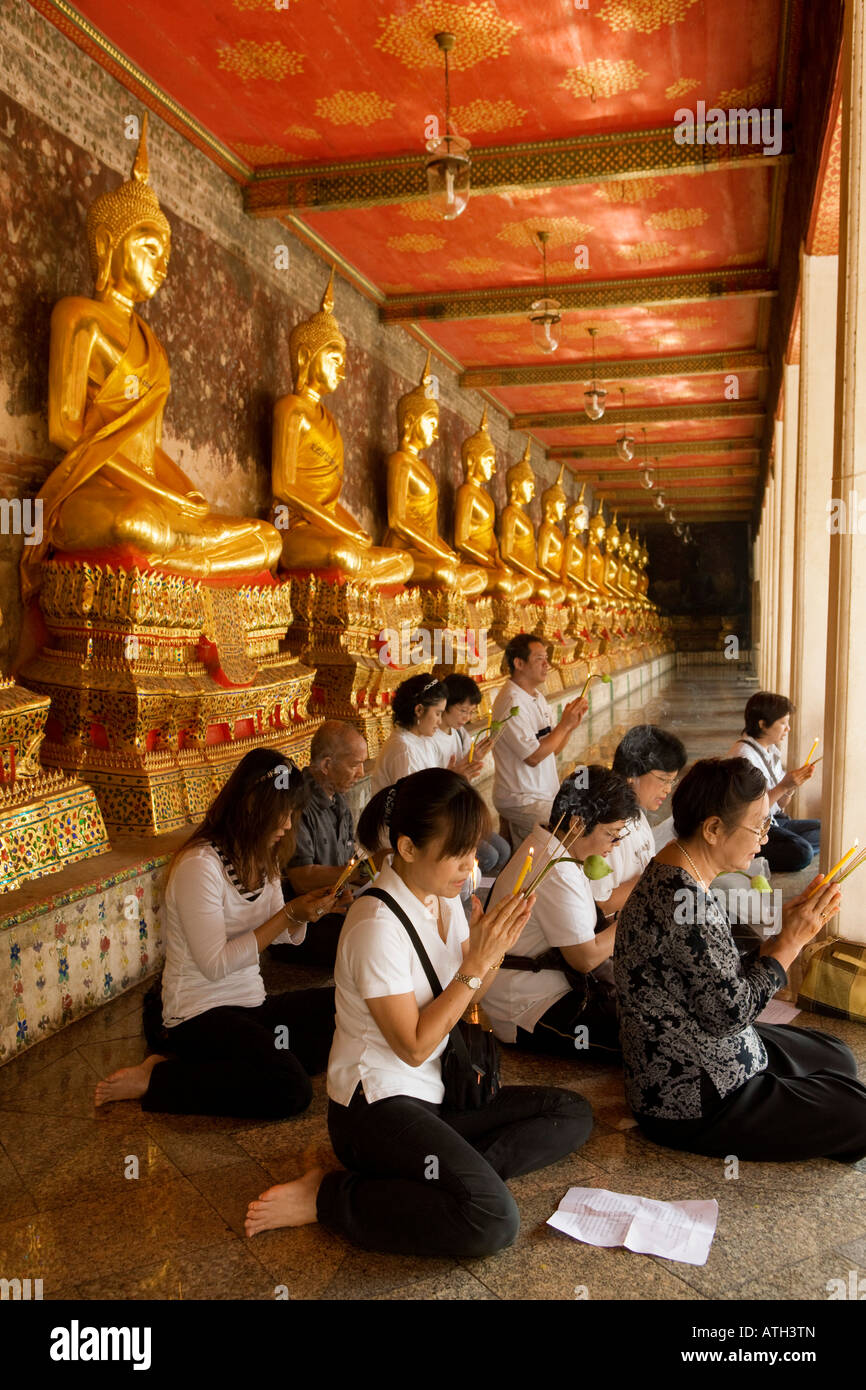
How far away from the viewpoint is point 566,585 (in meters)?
14.3

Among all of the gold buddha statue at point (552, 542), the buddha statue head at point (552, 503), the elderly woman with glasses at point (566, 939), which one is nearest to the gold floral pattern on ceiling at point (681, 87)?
the elderly woman with glasses at point (566, 939)

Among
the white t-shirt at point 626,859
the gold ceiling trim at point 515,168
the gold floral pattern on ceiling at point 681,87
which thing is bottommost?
the white t-shirt at point 626,859

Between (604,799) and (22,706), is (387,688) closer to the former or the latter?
(22,706)

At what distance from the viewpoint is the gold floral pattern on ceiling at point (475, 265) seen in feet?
24.4

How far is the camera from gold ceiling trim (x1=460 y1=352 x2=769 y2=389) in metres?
10.0

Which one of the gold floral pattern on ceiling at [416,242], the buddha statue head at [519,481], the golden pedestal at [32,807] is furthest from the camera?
the buddha statue head at [519,481]

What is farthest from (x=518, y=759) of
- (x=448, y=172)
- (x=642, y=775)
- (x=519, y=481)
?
(x=519, y=481)

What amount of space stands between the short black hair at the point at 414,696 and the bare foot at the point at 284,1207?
2371 millimetres

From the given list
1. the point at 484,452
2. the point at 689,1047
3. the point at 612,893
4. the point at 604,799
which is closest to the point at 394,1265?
the point at 689,1047

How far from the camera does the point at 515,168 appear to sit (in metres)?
5.60

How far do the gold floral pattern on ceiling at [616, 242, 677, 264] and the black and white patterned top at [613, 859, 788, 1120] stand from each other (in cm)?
Result: 592

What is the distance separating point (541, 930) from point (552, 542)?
11.3m

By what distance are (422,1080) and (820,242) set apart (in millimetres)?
4846

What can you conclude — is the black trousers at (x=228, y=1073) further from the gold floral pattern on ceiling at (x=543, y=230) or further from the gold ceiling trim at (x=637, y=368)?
the gold ceiling trim at (x=637, y=368)
